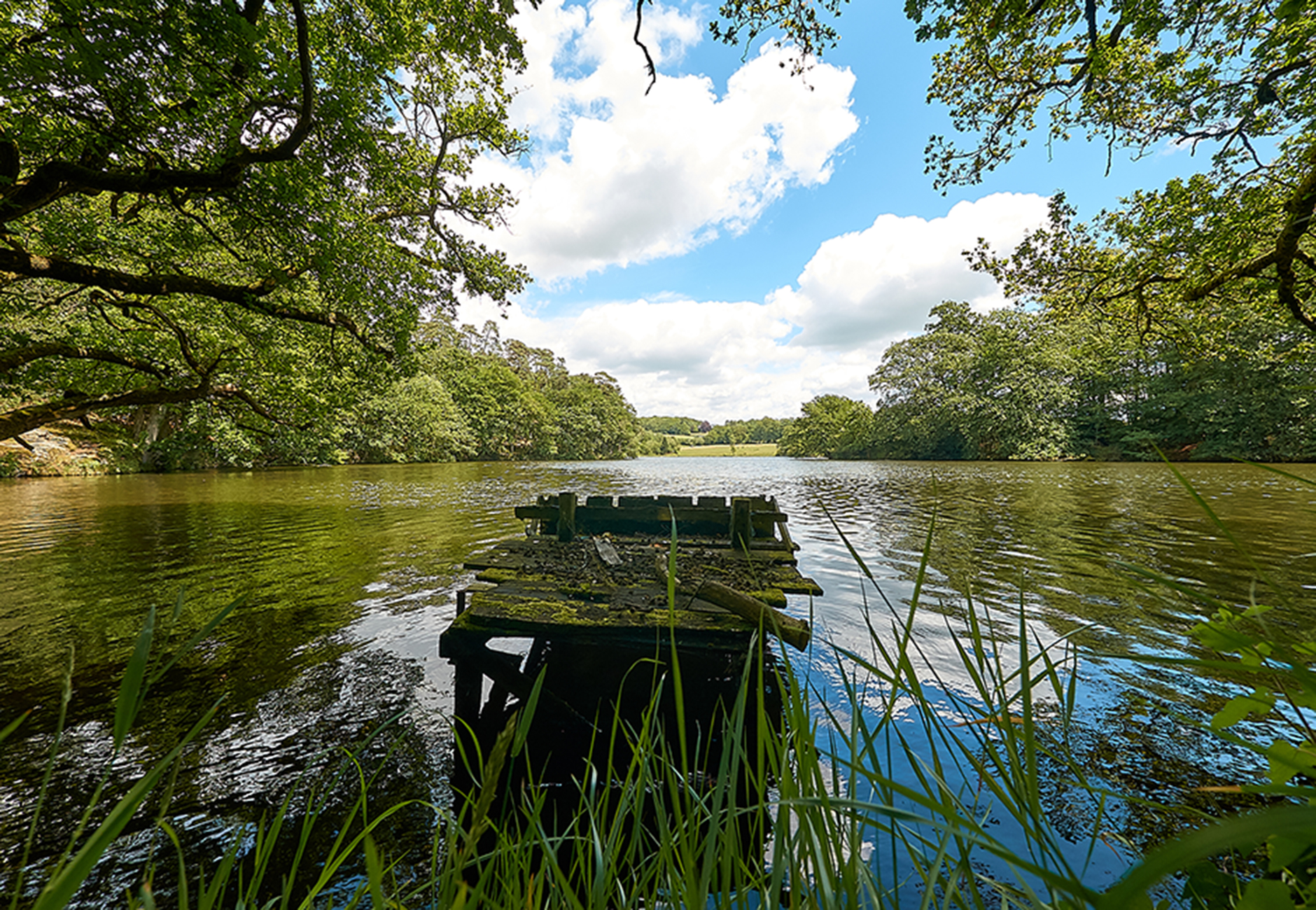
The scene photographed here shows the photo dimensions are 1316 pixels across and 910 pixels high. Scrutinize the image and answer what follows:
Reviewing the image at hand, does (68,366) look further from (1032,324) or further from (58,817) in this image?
(1032,324)

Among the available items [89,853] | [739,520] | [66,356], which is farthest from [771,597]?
[66,356]

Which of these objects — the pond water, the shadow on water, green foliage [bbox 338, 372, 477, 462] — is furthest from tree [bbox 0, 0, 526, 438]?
green foliage [bbox 338, 372, 477, 462]

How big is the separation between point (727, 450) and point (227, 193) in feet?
386

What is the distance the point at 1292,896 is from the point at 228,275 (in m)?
16.6

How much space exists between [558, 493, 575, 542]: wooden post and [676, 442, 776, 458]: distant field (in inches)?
3773

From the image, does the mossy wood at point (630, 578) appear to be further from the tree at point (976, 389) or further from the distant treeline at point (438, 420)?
the tree at point (976, 389)

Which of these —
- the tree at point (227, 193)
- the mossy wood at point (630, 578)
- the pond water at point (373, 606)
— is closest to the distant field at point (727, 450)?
the pond water at point (373, 606)

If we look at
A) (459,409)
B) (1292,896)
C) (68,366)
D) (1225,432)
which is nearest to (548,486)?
(68,366)

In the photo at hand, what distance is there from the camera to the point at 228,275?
462 inches

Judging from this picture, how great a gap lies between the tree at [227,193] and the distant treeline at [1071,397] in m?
26.5

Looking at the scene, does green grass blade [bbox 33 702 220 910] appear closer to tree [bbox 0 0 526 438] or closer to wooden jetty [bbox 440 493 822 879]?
wooden jetty [bbox 440 493 822 879]

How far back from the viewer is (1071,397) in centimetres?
4156

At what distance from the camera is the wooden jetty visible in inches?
142

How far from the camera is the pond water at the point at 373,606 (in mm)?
3428
